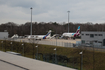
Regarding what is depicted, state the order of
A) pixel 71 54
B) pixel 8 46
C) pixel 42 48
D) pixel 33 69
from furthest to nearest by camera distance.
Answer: pixel 8 46 → pixel 42 48 → pixel 71 54 → pixel 33 69

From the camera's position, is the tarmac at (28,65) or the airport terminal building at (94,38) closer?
the tarmac at (28,65)

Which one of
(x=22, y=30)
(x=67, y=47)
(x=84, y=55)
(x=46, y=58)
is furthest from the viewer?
(x=22, y=30)

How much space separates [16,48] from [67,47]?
21.6 metres

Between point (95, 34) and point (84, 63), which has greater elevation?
point (95, 34)

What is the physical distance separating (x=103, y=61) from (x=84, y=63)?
4252mm

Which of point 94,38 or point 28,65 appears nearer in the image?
point 28,65

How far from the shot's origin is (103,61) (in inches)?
1342

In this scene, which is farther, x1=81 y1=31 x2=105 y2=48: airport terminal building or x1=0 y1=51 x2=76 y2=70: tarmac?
x1=81 y1=31 x2=105 y2=48: airport terminal building

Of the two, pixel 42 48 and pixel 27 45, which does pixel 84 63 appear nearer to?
pixel 42 48

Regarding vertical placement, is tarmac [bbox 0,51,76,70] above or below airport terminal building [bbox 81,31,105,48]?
below

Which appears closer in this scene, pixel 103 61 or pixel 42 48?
pixel 103 61

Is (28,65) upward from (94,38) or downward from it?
downward

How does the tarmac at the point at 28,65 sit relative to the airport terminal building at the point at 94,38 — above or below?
below

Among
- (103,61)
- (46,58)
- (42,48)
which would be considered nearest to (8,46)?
(42,48)
